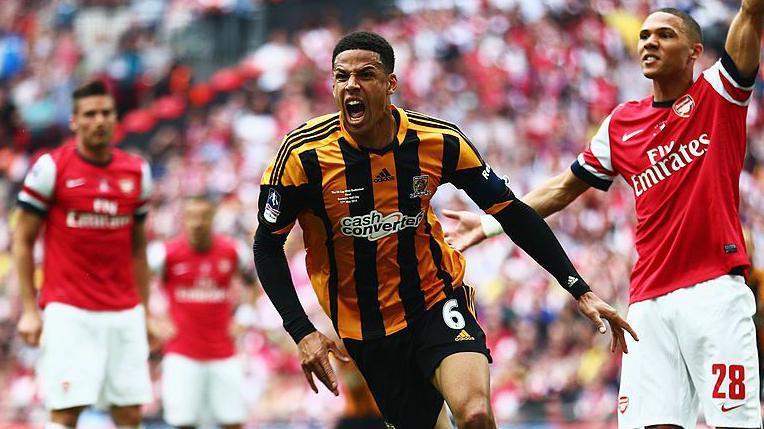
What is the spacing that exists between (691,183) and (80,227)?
405 centimetres

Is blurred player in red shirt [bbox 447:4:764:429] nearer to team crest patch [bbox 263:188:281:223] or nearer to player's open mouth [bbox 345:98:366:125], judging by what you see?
player's open mouth [bbox 345:98:366:125]

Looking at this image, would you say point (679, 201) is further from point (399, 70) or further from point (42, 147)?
point (42, 147)

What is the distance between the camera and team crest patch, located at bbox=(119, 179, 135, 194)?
7.91 m

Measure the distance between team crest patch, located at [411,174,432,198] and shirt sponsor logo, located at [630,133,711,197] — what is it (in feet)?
3.49

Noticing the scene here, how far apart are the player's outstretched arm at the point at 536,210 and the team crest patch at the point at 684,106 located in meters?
0.66

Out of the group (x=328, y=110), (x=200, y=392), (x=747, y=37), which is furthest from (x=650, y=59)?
(x=328, y=110)

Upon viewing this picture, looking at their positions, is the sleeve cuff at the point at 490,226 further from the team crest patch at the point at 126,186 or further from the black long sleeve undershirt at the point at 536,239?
the team crest patch at the point at 126,186

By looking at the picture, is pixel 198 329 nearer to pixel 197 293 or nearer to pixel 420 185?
pixel 197 293

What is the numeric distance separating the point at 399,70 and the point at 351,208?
12198mm

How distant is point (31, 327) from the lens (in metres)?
7.43

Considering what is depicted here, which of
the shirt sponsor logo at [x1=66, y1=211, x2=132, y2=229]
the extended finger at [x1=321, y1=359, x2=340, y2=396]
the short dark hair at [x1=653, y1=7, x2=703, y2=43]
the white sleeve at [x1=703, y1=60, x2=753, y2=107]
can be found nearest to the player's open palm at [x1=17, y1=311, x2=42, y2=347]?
the shirt sponsor logo at [x1=66, y1=211, x2=132, y2=229]

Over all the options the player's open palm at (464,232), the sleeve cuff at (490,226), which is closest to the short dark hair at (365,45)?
the player's open palm at (464,232)

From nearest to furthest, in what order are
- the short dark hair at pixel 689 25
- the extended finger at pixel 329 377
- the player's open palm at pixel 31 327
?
1. the extended finger at pixel 329 377
2. the short dark hair at pixel 689 25
3. the player's open palm at pixel 31 327

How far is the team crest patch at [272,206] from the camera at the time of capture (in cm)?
527
